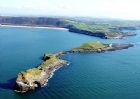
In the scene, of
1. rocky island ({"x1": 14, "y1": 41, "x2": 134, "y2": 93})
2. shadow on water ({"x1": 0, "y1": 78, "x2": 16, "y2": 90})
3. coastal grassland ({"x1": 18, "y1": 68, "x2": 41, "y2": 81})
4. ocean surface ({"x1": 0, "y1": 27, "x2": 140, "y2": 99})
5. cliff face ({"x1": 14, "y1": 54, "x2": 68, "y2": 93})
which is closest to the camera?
ocean surface ({"x1": 0, "y1": 27, "x2": 140, "y2": 99})

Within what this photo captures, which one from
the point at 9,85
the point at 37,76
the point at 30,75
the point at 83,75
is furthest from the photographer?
the point at 83,75

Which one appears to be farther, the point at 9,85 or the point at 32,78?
the point at 32,78

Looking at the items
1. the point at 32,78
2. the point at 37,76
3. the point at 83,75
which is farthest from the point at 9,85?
the point at 83,75

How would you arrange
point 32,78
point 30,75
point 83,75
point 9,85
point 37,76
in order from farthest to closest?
point 83,75
point 37,76
point 30,75
point 32,78
point 9,85

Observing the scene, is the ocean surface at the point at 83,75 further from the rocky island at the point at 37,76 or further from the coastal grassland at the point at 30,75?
the coastal grassland at the point at 30,75

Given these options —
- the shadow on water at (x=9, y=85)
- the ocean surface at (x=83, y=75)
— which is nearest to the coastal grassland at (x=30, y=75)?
the shadow on water at (x=9, y=85)

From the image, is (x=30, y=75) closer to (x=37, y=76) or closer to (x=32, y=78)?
(x=32, y=78)

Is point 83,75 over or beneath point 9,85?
over

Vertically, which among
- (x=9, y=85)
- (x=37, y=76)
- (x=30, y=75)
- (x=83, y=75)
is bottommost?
(x=9, y=85)

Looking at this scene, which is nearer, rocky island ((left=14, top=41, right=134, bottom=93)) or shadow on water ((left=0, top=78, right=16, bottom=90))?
rocky island ((left=14, top=41, right=134, bottom=93))

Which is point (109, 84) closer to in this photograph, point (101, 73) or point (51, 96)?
point (101, 73)

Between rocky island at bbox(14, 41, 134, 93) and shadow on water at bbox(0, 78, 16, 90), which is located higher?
rocky island at bbox(14, 41, 134, 93)

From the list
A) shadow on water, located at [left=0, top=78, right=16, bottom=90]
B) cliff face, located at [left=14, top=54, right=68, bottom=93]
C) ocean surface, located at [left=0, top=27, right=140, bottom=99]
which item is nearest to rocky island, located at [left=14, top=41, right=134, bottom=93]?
cliff face, located at [left=14, top=54, right=68, bottom=93]

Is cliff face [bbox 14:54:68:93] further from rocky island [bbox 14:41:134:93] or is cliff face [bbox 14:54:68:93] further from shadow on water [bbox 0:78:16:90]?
shadow on water [bbox 0:78:16:90]
